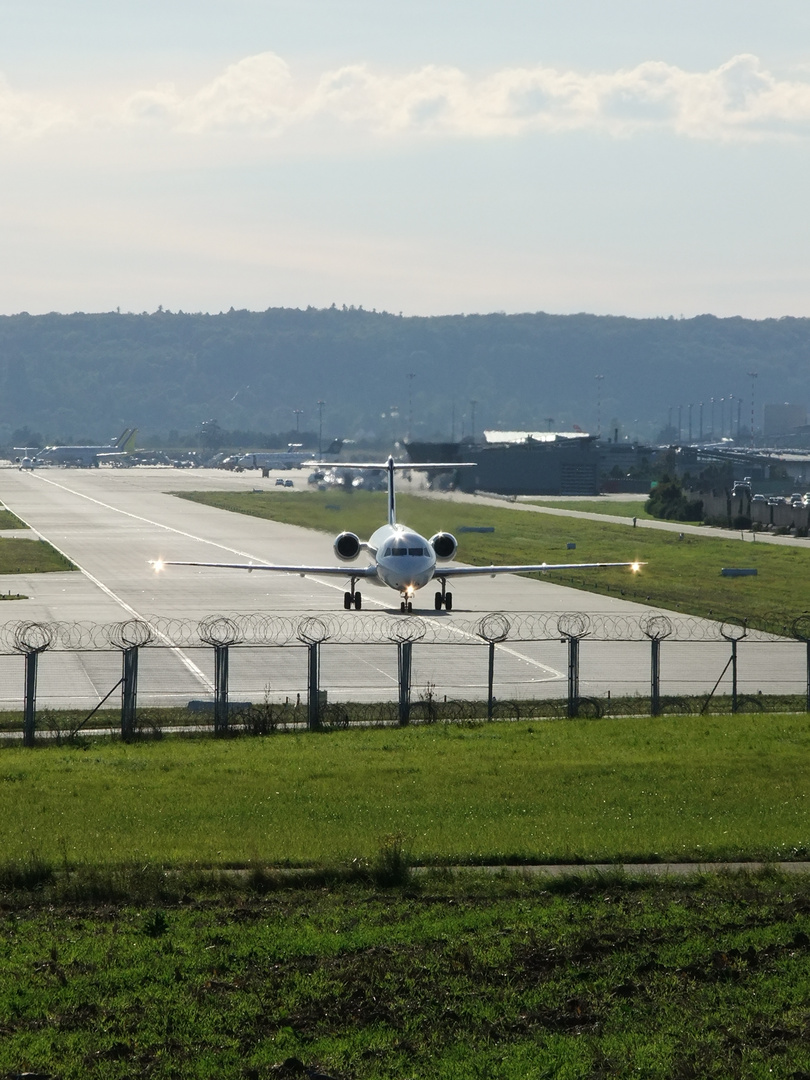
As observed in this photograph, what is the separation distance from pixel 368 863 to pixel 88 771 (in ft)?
29.7

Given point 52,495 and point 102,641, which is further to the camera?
point 52,495

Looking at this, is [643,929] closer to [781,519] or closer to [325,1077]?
[325,1077]

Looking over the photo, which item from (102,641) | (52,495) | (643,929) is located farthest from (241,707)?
(52,495)

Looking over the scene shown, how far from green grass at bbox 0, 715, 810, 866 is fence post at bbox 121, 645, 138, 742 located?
68 centimetres

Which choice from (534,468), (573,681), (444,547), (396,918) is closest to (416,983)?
(396,918)

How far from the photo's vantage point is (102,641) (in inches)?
1801

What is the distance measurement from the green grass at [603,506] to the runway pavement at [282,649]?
1500 inches

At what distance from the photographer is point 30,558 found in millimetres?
79000

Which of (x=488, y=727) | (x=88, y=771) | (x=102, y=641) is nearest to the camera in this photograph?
(x=88, y=771)

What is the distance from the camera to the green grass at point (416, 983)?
12.4 metres

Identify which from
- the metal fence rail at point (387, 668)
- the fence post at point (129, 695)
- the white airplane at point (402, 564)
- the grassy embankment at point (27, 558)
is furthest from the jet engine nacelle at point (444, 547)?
the fence post at point (129, 695)

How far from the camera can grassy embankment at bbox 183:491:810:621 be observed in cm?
6275

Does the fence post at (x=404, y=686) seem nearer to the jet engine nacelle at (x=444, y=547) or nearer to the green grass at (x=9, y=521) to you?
the jet engine nacelle at (x=444, y=547)

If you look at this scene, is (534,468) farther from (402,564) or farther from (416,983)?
(416,983)
